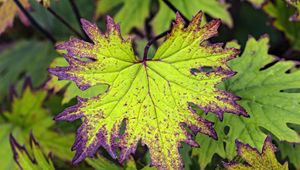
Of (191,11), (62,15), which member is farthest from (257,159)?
(62,15)

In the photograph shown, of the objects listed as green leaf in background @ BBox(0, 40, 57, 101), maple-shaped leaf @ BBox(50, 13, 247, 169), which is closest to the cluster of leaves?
maple-shaped leaf @ BBox(50, 13, 247, 169)

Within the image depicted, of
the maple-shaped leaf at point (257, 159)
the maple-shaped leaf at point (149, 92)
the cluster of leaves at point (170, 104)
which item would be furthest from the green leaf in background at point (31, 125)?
the maple-shaped leaf at point (257, 159)

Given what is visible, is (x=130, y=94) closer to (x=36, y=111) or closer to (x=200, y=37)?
(x=200, y=37)

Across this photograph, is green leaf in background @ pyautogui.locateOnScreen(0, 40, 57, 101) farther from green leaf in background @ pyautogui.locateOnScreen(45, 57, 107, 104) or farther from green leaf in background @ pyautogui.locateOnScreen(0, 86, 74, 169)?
green leaf in background @ pyautogui.locateOnScreen(45, 57, 107, 104)

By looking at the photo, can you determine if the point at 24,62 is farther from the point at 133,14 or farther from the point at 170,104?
the point at 170,104

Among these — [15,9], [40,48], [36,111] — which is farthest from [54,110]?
[40,48]
